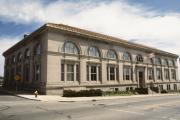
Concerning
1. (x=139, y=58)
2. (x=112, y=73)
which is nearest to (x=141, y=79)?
(x=139, y=58)

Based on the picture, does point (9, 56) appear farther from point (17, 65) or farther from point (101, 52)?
point (101, 52)

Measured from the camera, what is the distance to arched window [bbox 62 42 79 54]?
3110 cm

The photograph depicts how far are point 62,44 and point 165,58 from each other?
115 feet

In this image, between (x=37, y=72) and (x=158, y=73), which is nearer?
(x=37, y=72)

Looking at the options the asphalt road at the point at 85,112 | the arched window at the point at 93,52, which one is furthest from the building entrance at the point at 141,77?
the asphalt road at the point at 85,112

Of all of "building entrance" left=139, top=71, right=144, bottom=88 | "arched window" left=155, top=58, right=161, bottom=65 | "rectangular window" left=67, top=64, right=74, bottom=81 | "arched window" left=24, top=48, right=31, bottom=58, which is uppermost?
"arched window" left=24, top=48, right=31, bottom=58

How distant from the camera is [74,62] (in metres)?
31.7

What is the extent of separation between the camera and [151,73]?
159 ft

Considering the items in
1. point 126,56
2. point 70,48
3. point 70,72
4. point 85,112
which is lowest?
point 85,112

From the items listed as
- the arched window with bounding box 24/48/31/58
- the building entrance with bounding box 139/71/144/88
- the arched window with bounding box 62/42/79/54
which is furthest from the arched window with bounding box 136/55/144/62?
the arched window with bounding box 24/48/31/58

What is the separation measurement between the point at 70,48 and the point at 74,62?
2.35 m

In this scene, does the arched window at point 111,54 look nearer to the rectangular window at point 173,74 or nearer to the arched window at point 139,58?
the arched window at point 139,58

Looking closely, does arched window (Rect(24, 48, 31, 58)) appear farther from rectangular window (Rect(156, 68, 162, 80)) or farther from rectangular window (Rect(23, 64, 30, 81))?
rectangular window (Rect(156, 68, 162, 80))

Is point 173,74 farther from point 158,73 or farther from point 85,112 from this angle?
point 85,112
